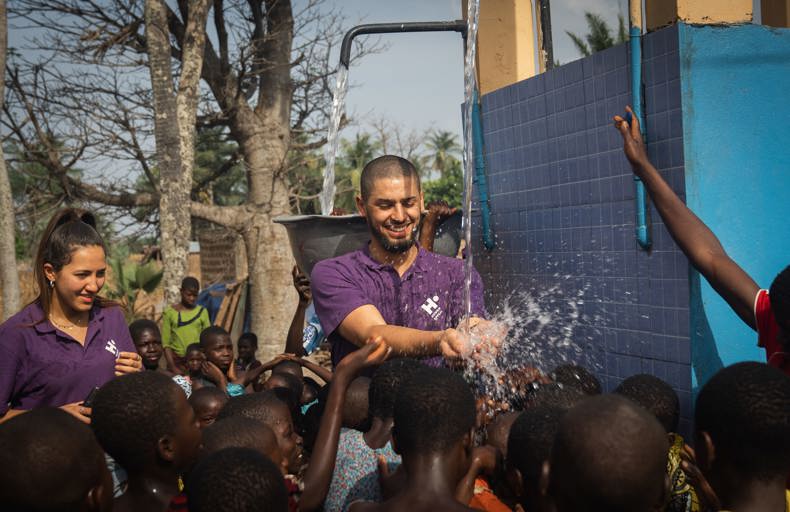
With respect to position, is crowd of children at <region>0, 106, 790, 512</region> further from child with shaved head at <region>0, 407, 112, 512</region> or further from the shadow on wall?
the shadow on wall

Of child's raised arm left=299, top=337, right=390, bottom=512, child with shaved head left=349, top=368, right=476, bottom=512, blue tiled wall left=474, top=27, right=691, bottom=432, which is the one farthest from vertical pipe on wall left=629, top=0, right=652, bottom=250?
child with shaved head left=349, top=368, right=476, bottom=512

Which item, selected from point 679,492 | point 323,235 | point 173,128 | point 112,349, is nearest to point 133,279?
point 173,128

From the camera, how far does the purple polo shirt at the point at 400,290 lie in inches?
120

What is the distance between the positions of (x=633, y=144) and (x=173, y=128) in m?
5.82

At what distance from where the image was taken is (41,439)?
1.84 meters

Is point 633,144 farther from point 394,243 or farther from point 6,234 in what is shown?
point 6,234

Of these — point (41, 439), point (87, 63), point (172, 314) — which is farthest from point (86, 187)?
point (41, 439)

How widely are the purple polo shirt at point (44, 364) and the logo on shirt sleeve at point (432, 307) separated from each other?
129 centimetres

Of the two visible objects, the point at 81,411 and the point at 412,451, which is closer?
the point at 412,451

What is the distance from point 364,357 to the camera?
247cm

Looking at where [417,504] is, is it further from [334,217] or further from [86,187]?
[86,187]

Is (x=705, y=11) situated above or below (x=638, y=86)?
above

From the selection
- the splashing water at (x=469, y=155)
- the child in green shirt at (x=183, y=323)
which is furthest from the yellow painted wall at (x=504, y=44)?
the child in green shirt at (x=183, y=323)

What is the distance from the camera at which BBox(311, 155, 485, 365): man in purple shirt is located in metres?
3.04
